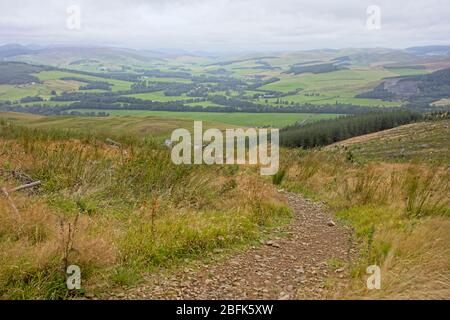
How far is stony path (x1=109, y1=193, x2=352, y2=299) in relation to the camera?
4332 millimetres

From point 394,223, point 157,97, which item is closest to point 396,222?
point 394,223

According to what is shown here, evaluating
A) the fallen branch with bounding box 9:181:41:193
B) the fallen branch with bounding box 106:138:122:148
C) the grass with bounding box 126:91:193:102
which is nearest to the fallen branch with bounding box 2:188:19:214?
the fallen branch with bounding box 9:181:41:193

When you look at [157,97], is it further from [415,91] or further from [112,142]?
[112,142]

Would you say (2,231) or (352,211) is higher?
(2,231)

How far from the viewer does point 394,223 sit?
6.60 meters

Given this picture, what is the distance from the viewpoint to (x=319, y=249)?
5984 mm

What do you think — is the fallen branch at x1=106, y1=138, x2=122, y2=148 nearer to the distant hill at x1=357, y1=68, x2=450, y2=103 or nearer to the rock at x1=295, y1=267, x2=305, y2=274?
the rock at x1=295, y1=267, x2=305, y2=274

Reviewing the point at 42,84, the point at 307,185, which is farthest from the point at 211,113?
the point at 307,185

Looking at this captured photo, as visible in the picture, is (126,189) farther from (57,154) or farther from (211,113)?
(211,113)

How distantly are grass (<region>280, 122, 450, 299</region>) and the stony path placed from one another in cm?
32

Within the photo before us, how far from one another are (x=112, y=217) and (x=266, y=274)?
8.20 ft

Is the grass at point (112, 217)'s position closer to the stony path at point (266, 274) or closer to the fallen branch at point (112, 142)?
the stony path at point (266, 274)

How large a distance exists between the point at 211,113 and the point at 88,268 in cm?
12178

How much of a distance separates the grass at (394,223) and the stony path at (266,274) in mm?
318
